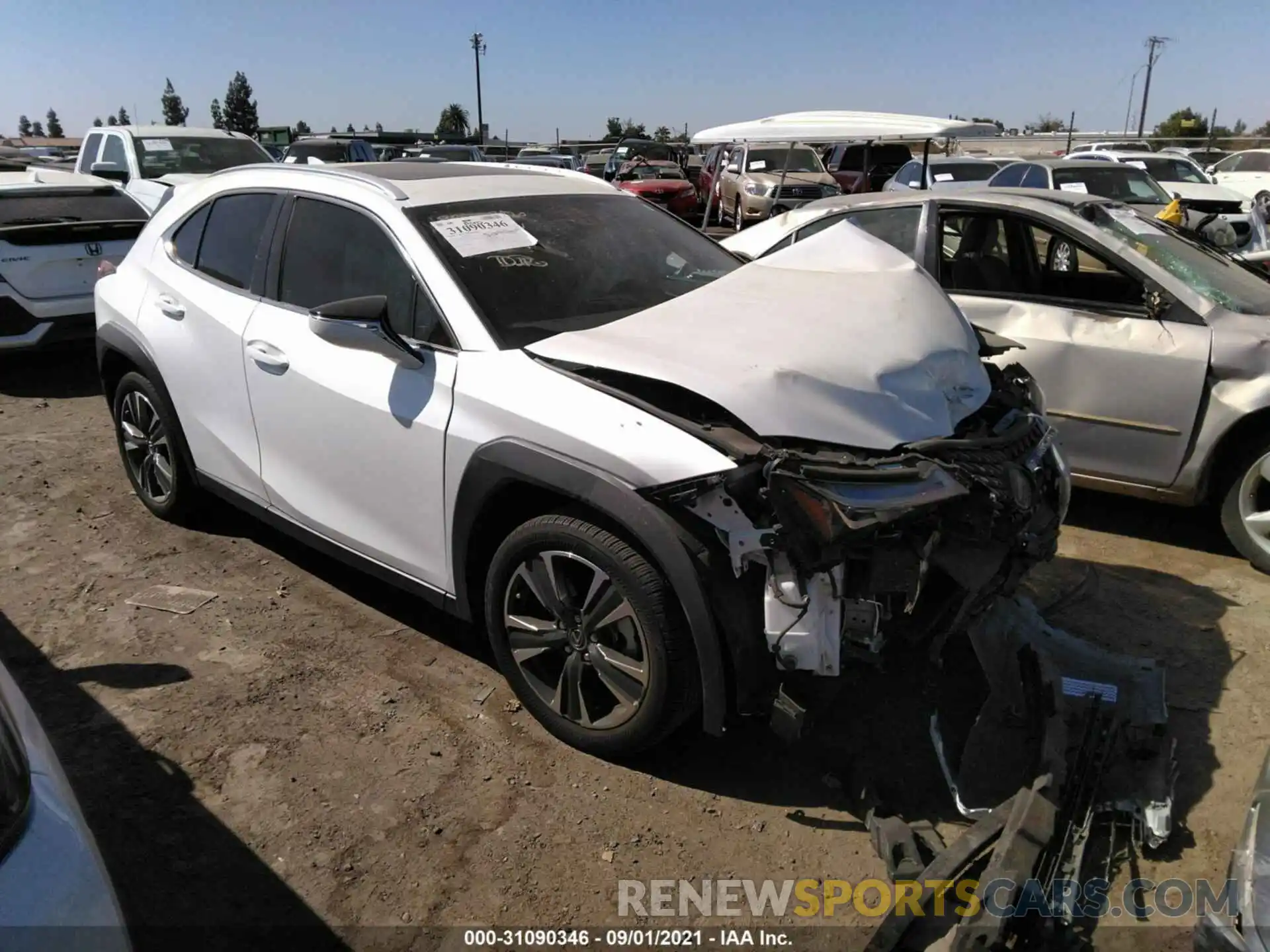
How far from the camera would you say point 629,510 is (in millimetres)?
2645

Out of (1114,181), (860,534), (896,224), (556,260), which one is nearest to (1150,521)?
(896,224)

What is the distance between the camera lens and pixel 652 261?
12.6 feet

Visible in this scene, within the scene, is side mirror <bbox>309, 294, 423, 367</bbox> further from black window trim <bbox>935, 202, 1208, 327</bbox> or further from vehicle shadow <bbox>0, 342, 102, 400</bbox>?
vehicle shadow <bbox>0, 342, 102, 400</bbox>

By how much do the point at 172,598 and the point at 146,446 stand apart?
1.05 meters

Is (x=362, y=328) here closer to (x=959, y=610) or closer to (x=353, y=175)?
(x=353, y=175)

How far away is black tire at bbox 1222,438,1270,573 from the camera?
13.9ft

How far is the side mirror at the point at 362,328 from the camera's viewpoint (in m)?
3.09

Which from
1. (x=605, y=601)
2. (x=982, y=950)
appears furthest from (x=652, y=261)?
(x=982, y=950)

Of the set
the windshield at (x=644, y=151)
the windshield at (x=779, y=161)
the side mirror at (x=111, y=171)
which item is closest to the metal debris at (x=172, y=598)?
the side mirror at (x=111, y=171)

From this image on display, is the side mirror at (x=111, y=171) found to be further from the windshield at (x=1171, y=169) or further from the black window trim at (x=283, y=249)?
the windshield at (x=1171, y=169)

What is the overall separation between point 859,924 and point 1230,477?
122 inches

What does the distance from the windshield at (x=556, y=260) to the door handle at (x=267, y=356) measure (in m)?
0.78

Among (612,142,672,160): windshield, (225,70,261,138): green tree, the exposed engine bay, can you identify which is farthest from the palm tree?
the exposed engine bay

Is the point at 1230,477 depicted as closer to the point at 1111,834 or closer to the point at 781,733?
the point at 1111,834
